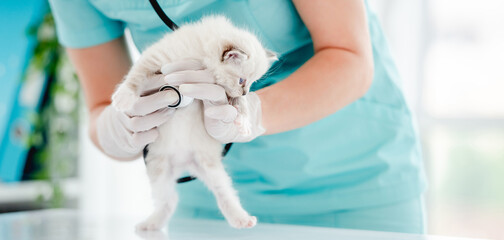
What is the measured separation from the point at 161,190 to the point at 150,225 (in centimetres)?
9

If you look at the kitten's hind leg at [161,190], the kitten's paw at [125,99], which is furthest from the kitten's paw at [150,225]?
the kitten's paw at [125,99]

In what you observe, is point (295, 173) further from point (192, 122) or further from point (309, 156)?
point (192, 122)

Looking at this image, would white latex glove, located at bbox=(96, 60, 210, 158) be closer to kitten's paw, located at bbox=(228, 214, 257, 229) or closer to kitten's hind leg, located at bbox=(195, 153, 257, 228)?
kitten's hind leg, located at bbox=(195, 153, 257, 228)

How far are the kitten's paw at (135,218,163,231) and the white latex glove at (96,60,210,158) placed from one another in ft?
0.46

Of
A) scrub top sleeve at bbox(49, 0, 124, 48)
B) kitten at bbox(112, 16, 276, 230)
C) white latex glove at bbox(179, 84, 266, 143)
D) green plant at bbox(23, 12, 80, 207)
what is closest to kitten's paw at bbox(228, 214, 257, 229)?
kitten at bbox(112, 16, 276, 230)

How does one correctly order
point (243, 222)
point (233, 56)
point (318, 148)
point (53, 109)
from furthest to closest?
1. point (53, 109)
2. point (318, 148)
3. point (243, 222)
4. point (233, 56)

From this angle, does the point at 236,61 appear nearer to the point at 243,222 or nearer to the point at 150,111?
the point at 150,111

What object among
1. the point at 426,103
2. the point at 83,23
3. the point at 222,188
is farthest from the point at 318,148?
the point at 426,103

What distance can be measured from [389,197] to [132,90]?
2.02 ft

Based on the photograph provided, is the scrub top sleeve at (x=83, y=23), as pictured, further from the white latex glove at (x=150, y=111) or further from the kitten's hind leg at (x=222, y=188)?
the kitten's hind leg at (x=222, y=188)

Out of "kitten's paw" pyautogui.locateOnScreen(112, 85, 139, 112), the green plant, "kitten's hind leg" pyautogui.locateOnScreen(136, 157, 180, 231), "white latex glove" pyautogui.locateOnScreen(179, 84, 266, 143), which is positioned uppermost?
"white latex glove" pyautogui.locateOnScreen(179, 84, 266, 143)

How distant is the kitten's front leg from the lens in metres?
0.80

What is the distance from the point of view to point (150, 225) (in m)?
0.96

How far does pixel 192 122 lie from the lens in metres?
0.85
